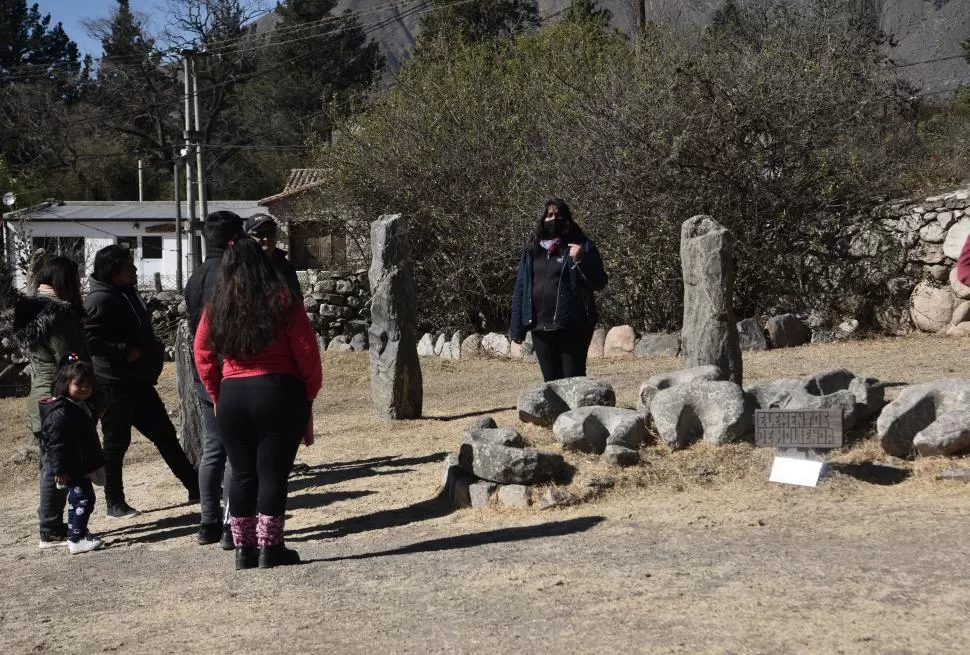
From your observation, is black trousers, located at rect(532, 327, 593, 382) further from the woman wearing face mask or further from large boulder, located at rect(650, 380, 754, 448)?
large boulder, located at rect(650, 380, 754, 448)

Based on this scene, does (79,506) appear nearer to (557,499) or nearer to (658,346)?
(557,499)

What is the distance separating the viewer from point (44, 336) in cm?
686

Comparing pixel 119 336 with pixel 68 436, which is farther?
pixel 119 336

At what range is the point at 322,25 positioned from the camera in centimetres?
4494

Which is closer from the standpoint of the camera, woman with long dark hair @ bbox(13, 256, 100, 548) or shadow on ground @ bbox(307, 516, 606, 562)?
shadow on ground @ bbox(307, 516, 606, 562)

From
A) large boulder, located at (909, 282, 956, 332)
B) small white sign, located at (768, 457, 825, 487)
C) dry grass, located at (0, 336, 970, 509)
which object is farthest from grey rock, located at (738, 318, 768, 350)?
small white sign, located at (768, 457, 825, 487)

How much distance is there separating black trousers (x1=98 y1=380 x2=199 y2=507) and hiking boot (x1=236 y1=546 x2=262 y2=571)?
2.22m

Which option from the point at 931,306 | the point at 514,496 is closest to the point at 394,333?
the point at 514,496

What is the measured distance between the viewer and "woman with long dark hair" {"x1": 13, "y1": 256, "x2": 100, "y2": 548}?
22.4 ft

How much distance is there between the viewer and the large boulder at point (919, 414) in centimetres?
663

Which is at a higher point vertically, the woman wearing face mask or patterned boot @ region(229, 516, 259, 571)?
the woman wearing face mask

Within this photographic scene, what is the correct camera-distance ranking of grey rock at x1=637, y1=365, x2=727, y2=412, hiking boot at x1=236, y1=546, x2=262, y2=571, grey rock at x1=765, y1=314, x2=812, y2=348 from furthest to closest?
grey rock at x1=765, y1=314, x2=812, y2=348
grey rock at x1=637, y1=365, x2=727, y2=412
hiking boot at x1=236, y1=546, x2=262, y2=571

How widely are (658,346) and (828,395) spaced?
7.28 m

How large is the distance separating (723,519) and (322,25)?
42.1 metres
